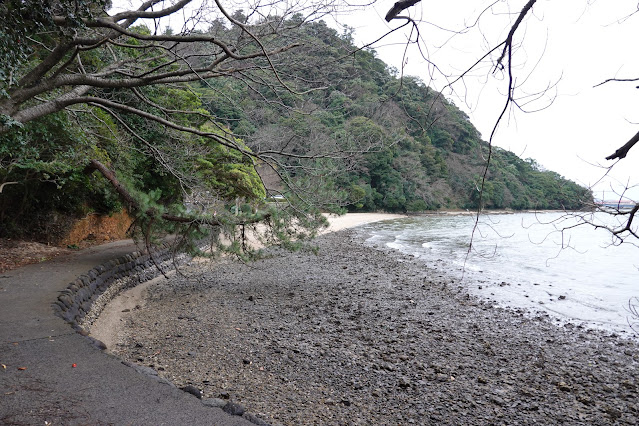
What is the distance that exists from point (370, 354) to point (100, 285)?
529 centimetres

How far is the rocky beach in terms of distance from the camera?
13.6ft

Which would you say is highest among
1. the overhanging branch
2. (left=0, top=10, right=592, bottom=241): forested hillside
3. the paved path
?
(left=0, top=10, right=592, bottom=241): forested hillside

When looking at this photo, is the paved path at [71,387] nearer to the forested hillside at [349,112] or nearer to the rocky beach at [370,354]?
the rocky beach at [370,354]

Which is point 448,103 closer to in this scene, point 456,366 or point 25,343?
point 456,366

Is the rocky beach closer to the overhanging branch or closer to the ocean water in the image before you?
the ocean water

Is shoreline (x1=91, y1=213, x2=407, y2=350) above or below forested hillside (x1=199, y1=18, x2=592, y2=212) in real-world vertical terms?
below

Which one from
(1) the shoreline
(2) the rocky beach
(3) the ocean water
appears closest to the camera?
(2) the rocky beach

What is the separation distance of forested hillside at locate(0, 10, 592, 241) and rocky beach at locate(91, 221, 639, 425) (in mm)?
1934

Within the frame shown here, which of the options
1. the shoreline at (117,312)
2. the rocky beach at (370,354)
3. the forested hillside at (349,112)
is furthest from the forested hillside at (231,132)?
the rocky beach at (370,354)

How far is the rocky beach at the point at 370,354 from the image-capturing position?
413 cm

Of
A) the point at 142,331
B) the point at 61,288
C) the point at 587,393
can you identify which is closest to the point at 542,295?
the point at 587,393

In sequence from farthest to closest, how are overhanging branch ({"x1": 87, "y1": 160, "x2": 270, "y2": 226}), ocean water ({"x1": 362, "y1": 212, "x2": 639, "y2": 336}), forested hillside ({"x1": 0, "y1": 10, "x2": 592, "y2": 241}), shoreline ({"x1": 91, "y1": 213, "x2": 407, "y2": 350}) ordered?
ocean water ({"x1": 362, "y1": 212, "x2": 639, "y2": 336}), overhanging branch ({"x1": 87, "y1": 160, "x2": 270, "y2": 226}), shoreline ({"x1": 91, "y1": 213, "x2": 407, "y2": 350}), forested hillside ({"x1": 0, "y1": 10, "x2": 592, "y2": 241})

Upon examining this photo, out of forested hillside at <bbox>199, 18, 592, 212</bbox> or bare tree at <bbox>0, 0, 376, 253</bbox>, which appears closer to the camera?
forested hillside at <bbox>199, 18, 592, 212</bbox>

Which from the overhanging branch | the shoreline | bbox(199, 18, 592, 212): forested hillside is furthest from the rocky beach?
bbox(199, 18, 592, 212): forested hillside
